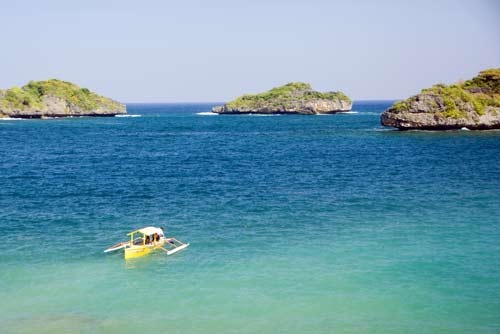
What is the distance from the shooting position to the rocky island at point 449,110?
12462 centimetres

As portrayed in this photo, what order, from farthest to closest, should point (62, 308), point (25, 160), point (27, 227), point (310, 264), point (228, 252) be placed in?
1. point (25, 160)
2. point (27, 227)
3. point (228, 252)
4. point (310, 264)
5. point (62, 308)

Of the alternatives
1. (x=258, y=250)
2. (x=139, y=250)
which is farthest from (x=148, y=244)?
(x=258, y=250)

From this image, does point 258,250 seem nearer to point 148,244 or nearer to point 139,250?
point 148,244

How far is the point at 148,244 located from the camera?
3659 centimetres

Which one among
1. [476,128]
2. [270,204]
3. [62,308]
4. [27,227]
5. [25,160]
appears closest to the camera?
[62,308]

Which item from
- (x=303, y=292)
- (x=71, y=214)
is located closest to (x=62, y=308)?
(x=303, y=292)

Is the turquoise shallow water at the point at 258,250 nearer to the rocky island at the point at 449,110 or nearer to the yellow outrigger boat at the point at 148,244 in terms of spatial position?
the yellow outrigger boat at the point at 148,244

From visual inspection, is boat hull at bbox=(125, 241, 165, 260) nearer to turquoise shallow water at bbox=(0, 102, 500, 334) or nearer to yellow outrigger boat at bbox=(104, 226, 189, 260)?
yellow outrigger boat at bbox=(104, 226, 189, 260)

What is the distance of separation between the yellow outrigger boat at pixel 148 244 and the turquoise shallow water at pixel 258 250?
75 cm

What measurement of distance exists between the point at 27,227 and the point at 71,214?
458cm

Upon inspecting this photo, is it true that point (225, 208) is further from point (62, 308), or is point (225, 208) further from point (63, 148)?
point (63, 148)

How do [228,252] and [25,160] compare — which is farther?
[25,160]

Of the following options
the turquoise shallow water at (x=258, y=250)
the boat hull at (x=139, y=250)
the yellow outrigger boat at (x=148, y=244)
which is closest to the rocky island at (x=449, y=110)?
the turquoise shallow water at (x=258, y=250)

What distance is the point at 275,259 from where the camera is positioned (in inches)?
1355
